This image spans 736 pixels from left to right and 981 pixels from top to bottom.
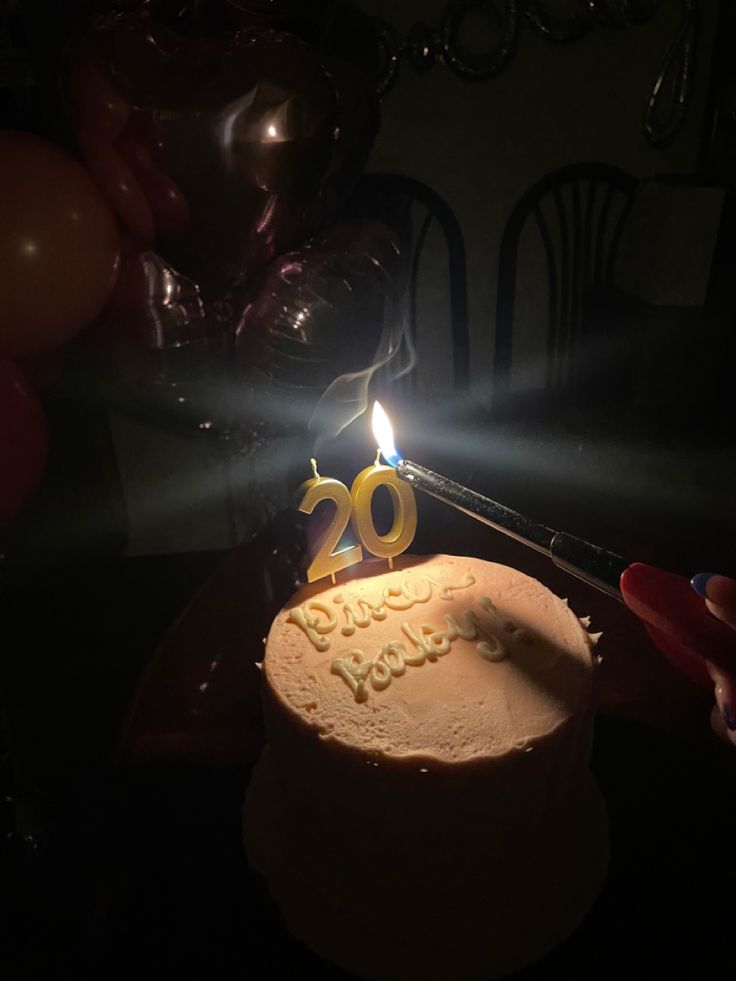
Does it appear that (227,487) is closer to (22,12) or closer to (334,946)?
(22,12)

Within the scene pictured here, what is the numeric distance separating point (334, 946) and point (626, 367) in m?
2.40

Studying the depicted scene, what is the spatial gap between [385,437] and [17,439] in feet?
2.15

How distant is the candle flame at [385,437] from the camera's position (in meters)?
0.90

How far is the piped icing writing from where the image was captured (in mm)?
854

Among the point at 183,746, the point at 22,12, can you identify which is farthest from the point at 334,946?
the point at 22,12

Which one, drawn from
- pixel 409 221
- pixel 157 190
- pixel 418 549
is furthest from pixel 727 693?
pixel 409 221

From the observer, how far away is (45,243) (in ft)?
3.84

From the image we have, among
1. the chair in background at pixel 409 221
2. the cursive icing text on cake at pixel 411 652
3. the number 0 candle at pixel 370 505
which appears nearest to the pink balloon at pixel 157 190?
the number 0 candle at pixel 370 505

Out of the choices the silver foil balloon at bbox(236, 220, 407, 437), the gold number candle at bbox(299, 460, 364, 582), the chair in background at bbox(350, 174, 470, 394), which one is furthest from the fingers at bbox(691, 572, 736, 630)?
the chair in background at bbox(350, 174, 470, 394)

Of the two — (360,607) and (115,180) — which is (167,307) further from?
(360,607)

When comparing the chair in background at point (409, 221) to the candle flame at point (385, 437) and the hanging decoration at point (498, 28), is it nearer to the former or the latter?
the hanging decoration at point (498, 28)

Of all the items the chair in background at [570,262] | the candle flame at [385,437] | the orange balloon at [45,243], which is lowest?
the chair in background at [570,262]

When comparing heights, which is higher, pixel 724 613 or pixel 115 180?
pixel 115 180

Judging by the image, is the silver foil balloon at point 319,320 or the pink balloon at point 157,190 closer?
the pink balloon at point 157,190
